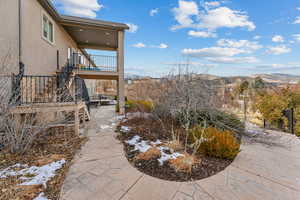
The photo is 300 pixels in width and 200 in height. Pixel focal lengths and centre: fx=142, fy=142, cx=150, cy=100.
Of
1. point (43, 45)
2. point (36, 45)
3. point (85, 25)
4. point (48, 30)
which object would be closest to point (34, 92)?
point (36, 45)

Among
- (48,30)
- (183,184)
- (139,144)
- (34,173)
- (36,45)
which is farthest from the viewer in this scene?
(48,30)

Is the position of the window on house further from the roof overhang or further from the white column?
the white column

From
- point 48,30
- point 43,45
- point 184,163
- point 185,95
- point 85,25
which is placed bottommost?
point 184,163

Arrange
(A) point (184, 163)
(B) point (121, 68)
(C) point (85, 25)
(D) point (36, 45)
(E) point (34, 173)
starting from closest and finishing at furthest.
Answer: (E) point (34, 173) < (A) point (184, 163) < (D) point (36, 45) < (C) point (85, 25) < (B) point (121, 68)

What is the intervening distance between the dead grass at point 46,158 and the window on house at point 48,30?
182 inches

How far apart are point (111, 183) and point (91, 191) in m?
0.32

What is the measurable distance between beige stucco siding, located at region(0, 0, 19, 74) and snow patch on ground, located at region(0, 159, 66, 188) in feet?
9.29

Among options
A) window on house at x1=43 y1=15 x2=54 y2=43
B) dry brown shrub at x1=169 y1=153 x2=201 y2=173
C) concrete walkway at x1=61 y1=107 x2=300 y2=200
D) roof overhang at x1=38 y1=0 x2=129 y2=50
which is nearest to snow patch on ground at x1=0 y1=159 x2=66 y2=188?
concrete walkway at x1=61 y1=107 x2=300 y2=200

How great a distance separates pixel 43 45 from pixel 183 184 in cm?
766

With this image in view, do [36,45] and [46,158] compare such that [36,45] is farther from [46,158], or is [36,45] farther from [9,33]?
[46,158]

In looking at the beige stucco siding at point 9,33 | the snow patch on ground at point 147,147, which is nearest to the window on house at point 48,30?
the beige stucco siding at point 9,33

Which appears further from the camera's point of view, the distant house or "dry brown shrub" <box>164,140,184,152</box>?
the distant house

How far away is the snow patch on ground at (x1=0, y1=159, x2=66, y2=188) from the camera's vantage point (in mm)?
2405

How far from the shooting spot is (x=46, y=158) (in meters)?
3.20
